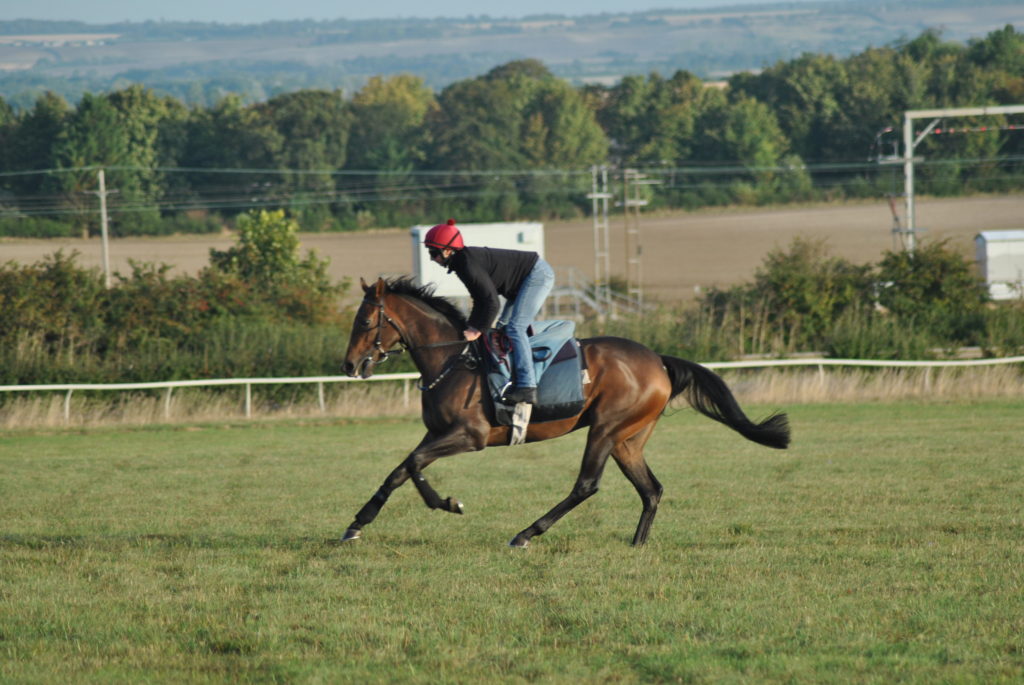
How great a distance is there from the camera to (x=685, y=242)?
6512 cm

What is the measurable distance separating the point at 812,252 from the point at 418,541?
2414 cm

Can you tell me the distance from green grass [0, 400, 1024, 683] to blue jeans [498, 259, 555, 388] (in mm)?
1182

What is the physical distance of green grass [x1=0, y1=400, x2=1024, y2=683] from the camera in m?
5.57

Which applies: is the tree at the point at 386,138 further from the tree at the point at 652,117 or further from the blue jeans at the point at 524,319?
the blue jeans at the point at 524,319

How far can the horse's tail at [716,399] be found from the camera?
902 cm

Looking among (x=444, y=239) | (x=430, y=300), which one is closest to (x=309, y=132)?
(x=430, y=300)

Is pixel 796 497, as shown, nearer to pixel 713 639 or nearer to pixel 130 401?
pixel 713 639

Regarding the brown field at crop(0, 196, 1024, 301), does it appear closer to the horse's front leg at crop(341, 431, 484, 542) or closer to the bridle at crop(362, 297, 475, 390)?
the bridle at crop(362, 297, 475, 390)

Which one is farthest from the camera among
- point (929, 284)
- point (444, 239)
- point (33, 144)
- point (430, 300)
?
point (33, 144)

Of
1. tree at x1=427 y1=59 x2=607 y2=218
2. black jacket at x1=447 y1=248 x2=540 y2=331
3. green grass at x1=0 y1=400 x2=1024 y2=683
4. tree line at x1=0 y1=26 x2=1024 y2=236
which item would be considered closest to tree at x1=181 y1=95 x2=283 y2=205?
tree line at x1=0 y1=26 x2=1024 y2=236

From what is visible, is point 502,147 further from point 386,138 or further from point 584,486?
point 584,486

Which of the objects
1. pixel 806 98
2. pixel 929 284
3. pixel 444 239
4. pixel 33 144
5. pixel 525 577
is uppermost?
pixel 806 98

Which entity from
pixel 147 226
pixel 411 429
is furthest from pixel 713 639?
pixel 147 226

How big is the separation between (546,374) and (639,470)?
3.36 feet
